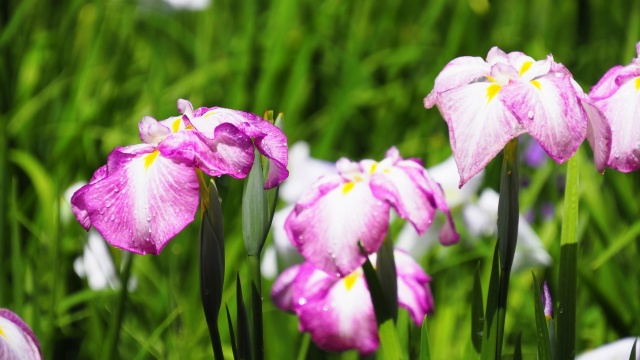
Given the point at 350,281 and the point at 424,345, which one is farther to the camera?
the point at 350,281

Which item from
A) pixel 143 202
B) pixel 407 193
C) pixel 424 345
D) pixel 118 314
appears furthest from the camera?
pixel 118 314

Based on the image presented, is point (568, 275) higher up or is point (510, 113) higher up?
point (510, 113)

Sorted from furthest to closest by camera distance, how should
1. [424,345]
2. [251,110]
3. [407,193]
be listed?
1. [251,110]
2. [407,193]
3. [424,345]

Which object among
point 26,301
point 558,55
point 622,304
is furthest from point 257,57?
point 622,304

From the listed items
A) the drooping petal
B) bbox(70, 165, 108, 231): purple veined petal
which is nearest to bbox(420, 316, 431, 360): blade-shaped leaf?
the drooping petal

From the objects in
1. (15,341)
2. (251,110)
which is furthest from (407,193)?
(251,110)

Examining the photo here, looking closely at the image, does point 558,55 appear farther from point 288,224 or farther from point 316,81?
point 288,224

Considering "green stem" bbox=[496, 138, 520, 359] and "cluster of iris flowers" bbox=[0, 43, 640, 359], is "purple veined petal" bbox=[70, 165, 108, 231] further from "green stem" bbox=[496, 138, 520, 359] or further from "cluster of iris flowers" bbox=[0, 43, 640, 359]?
"green stem" bbox=[496, 138, 520, 359]

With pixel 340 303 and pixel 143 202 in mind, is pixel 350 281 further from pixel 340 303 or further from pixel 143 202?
pixel 143 202

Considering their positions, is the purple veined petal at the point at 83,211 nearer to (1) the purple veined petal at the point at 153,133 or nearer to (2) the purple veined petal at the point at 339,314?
(1) the purple veined petal at the point at 153,133
